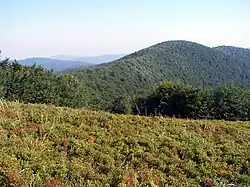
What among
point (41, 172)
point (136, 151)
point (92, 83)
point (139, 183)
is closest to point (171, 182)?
point (139, 183)

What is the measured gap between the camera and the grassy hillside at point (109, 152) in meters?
8.36

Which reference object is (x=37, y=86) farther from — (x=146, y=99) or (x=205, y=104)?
(x=205, y=104)

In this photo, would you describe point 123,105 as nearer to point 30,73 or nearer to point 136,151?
point 30,73

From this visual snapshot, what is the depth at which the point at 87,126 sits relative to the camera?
12562mm

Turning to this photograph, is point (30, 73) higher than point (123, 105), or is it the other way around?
point (30, 73)

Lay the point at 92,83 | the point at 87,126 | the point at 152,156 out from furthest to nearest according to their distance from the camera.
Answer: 1. the point at 92,83
2. the point at 87,126
3. the point at 152,156

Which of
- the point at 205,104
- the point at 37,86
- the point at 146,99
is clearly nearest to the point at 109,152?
the point at 37,86

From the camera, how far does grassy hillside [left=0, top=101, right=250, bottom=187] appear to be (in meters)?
8.36

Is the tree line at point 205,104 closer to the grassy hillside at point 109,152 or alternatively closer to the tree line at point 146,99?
the tree line at point 146,99

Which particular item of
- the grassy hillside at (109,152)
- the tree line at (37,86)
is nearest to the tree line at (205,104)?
the tree line at (37,86)

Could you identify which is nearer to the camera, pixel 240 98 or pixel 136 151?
pixel 136 151

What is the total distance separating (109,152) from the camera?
10.3 meters

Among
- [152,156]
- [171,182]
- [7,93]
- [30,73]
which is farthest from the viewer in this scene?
[30,73]

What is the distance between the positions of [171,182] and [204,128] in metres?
6.61
